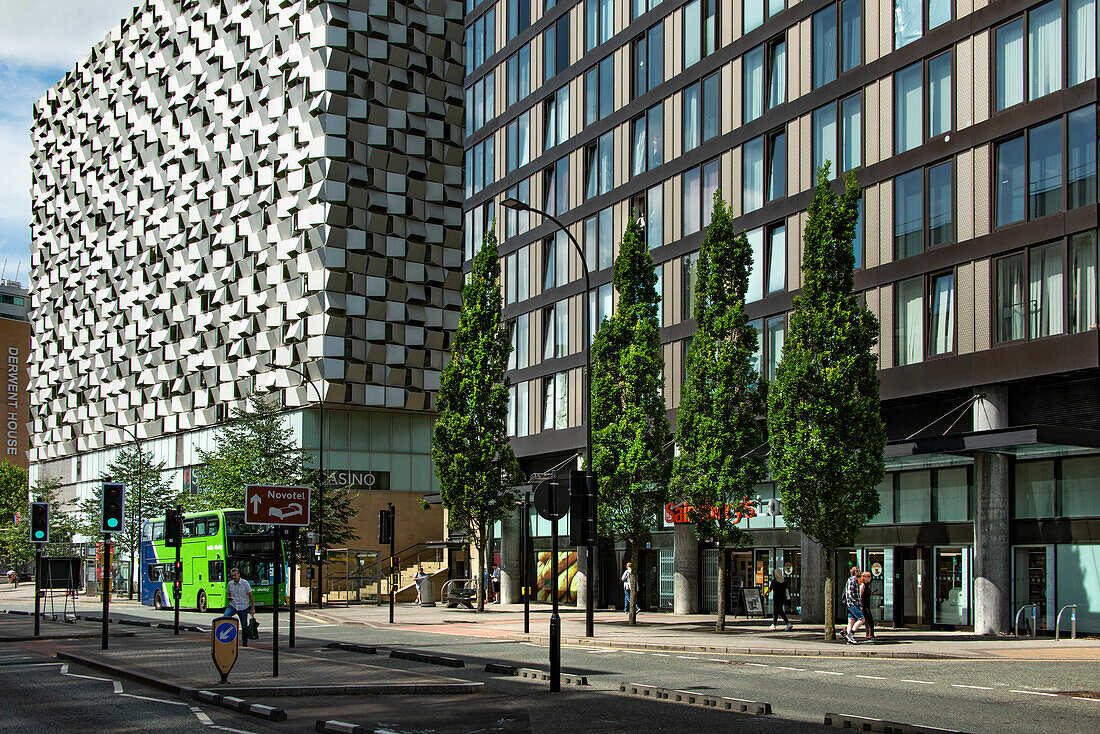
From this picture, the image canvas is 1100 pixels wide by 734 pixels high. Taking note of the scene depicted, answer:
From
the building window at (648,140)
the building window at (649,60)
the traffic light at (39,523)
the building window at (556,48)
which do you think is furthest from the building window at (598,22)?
the traffic light at (39,523)

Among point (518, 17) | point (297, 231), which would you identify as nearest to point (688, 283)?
point (518, 17)

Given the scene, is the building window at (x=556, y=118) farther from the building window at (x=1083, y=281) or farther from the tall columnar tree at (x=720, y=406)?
the building window at (x=1083, y=281)

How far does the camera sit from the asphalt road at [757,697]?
45.3ft

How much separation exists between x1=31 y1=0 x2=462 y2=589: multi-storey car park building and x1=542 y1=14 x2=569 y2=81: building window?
70.6ft

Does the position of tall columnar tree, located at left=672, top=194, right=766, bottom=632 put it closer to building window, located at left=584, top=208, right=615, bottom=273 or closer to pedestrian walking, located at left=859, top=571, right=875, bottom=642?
pedestrian walking, located at left=859, top=571, right=875, bottom=642

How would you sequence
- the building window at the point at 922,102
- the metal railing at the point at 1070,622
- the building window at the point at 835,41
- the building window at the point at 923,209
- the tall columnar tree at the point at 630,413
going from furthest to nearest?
the building window at the point at 835,41 < the tall columnar tree at the point at 630,413 < the building window at the point at 922,102 < the building window at the point at 923,209 < the metal railing at the point at 1070,622

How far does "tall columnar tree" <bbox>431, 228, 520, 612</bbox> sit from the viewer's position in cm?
4416

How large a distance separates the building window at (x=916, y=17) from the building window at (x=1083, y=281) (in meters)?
8.18

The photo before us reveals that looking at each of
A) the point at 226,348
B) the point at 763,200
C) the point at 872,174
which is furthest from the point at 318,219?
the point at 872,174

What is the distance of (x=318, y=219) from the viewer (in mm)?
70438

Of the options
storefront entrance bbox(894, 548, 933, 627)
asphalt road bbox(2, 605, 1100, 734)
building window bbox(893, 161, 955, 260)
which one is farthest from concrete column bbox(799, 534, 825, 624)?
asphalt road bbox(2, 605, 1100, 734)

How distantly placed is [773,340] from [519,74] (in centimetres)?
2335

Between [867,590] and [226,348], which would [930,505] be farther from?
[226,348]

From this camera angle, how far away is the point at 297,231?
2810 inches
